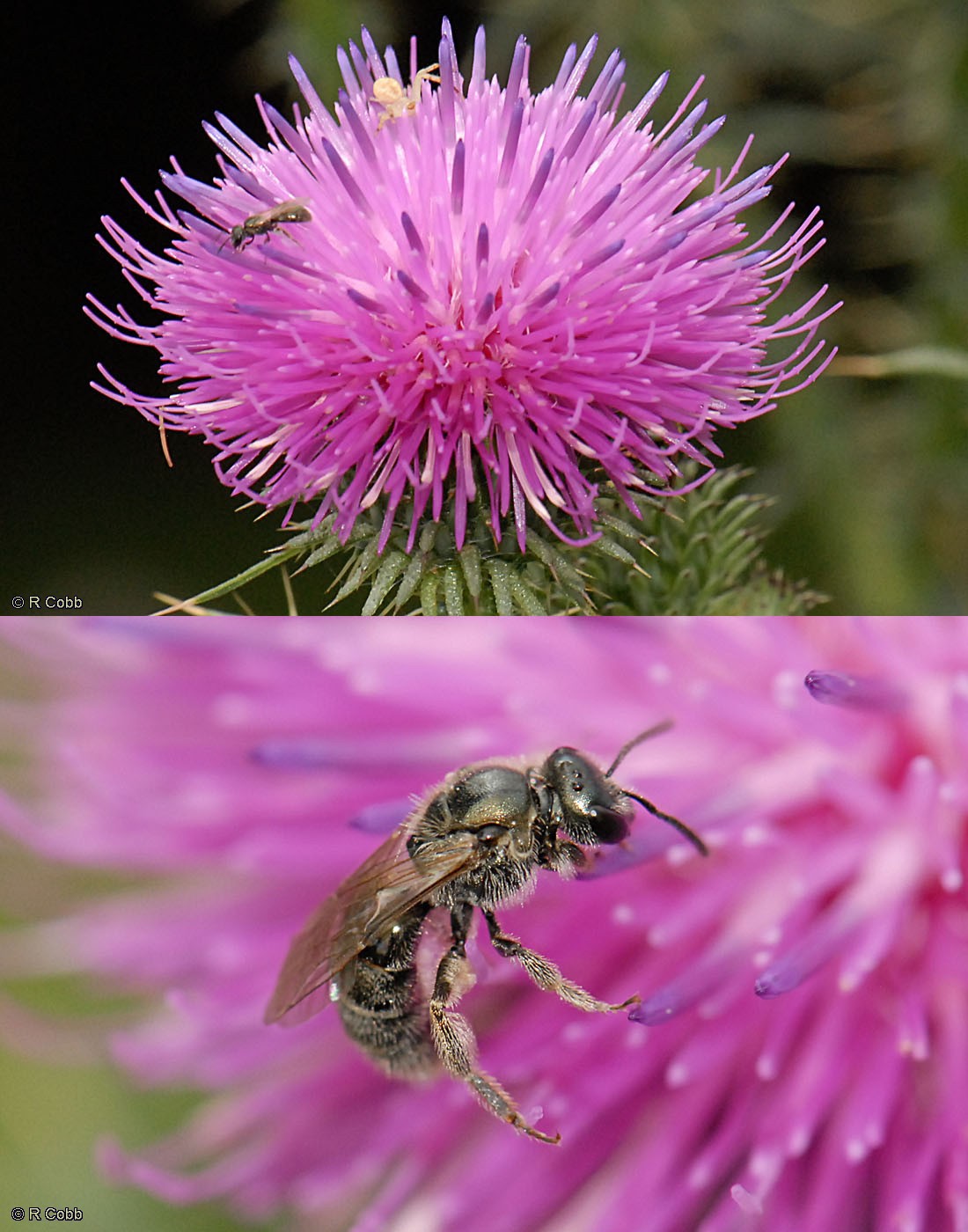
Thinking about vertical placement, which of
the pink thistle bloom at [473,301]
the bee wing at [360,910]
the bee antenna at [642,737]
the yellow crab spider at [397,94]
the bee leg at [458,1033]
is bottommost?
the bee leg at [458,1033]

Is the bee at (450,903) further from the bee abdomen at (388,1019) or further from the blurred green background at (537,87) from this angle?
the blurred green background at (537,87)

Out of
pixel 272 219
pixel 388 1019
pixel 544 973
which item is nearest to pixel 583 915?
pixel 544 973

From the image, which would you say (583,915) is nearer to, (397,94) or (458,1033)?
(458,1033)

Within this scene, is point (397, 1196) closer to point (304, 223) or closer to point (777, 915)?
point (777, 915)

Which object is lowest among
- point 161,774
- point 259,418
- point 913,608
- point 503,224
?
point 161,774

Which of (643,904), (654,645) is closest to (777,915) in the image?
(643,904)

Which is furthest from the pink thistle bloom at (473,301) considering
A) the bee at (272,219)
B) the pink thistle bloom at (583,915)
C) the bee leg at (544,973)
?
the bee leg at (544,973)

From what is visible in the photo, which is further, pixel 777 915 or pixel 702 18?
pixel 702 18

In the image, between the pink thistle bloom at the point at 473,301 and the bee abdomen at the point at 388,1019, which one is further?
the bee abdomen at the point at 388,1019
